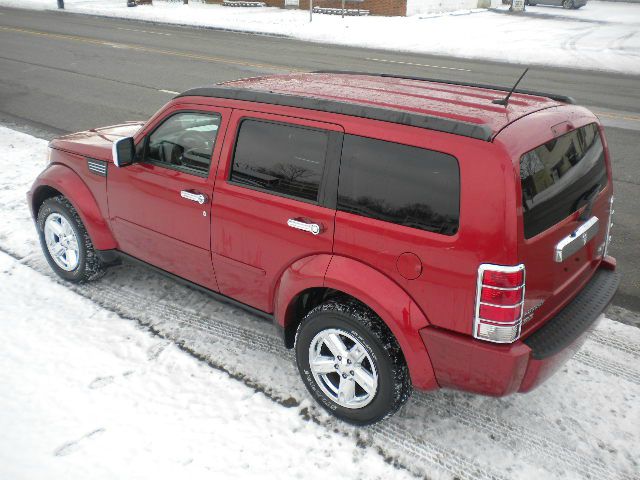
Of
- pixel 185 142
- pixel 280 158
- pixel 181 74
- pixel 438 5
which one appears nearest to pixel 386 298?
pixel 280 158

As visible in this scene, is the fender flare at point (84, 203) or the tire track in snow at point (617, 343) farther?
the fender flare at point (84, 203)

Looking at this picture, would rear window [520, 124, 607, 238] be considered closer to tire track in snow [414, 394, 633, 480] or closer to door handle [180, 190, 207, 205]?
tire track in snow [414, 394, 633, 480]

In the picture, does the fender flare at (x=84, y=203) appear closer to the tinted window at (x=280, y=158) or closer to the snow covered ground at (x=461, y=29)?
the tinted window at (x=280, y=158)

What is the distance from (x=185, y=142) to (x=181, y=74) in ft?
37.8

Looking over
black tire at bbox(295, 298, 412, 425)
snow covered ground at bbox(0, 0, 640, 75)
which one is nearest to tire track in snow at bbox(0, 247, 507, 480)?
black tire at bbox(295, 298, 412, 425)

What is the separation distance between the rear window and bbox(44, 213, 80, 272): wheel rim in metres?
3.55

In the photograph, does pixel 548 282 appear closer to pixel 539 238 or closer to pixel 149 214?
pixel 539 238

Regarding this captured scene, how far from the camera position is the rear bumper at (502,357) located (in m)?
2.72

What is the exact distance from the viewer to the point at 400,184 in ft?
9.46

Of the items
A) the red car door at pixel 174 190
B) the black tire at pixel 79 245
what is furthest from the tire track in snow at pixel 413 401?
the red car door at pixel 174 190

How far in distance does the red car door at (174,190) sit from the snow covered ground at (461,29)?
1758 centimetres

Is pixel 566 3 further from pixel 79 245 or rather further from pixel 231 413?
pixel 231 413

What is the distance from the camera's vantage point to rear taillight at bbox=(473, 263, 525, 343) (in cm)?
261

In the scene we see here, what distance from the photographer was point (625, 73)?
17406 mm
